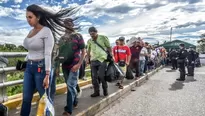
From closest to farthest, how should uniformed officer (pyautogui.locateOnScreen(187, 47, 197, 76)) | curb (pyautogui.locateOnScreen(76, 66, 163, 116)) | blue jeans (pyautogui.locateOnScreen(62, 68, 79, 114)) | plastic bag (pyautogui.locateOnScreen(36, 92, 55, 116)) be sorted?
1. plastic bag (pyautogui.locateOnScreen(36, 92, 55, 116))
2. blue jeans (pyautogui.locateOnScreen(62, 68, 79, 114))
3. curb (pyautogui.locateOnScreen(76, 66, 163, 116))
4. uniformed officer (pyautogui.locateOnScreen(187, 47, 197, 76))

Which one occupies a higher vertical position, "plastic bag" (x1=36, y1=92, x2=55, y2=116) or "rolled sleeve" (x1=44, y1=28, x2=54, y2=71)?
"rolled sleeve" (x1=44, y1=28, x2=54, y2=71)

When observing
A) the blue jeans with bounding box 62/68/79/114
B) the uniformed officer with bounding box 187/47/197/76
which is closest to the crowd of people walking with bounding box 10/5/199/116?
the blue jeans with bounding box 62/68/79/114

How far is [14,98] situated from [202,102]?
4864 mm

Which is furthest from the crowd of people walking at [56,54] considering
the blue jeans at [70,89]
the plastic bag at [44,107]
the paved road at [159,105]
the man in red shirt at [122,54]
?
the man in red shirt at [122,54]

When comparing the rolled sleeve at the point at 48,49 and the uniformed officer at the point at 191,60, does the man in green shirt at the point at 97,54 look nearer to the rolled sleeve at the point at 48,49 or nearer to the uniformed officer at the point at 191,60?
the rolled sleeve at the point at 48,49

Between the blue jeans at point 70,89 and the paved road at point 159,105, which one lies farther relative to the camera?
the paved road at point 159,105

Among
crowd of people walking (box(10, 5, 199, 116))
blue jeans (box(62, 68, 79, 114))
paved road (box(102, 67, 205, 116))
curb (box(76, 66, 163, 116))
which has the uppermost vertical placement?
crowd of people walking (box(10, 5, 199, 116))

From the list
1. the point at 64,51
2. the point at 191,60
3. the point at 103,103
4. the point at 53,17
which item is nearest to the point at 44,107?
the point at 53,17

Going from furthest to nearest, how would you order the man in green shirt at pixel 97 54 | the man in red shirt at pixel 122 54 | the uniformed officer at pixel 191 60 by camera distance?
the uniformed officer at pixel 191 60, the man in red shirt at pixel 122 54, the man in green shirt at pixel 97 54

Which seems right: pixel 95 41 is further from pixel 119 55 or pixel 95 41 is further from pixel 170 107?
pixel 119 55

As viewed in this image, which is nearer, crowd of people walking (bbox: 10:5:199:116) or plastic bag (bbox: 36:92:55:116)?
plastic bag (bbox: 36:92:55:116)

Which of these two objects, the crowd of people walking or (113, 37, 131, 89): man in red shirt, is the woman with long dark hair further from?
(113, 37, 131, 89): man in red shirt

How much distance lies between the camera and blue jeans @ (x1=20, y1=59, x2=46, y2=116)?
3957 millimetres

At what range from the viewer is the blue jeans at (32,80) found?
3957 mm
